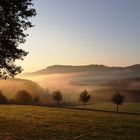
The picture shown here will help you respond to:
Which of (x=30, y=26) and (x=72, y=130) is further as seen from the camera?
(x=30, y=26)

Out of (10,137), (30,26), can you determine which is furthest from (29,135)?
(30,26)

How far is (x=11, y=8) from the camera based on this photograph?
42969 millimetres

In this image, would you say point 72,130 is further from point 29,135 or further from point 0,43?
point 0,43

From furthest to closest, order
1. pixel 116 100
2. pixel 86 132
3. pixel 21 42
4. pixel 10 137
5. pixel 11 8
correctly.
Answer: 1. pixel 116 100
2. pixel 21 42
3. pixel 11 8
4. pixel 86 132
5. pixel 10 137

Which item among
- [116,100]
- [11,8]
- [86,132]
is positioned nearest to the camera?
[86,132]

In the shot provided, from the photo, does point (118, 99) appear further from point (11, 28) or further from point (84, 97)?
point (11, 28)

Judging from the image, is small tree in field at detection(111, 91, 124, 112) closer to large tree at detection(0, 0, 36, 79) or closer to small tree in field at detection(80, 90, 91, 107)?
small tree in field at detection(80, 90, 91, 107)

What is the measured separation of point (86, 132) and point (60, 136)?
4.47 meters

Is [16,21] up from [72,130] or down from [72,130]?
up

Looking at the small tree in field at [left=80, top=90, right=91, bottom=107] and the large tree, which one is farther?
the small tree in field at [left=80, top=90, right=91, bottom=107]

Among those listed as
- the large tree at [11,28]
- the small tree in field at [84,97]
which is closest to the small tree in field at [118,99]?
the small tree in field at [84,97]

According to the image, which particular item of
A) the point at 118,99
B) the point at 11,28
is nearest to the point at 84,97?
the point at 118,99

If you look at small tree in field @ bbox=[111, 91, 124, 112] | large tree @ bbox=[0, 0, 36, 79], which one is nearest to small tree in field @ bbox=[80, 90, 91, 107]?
small tree in field @ bbox=[111, 91, 124, 112]

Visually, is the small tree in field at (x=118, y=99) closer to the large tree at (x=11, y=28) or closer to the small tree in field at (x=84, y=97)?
the small tree in field at (x=84, y=97)
